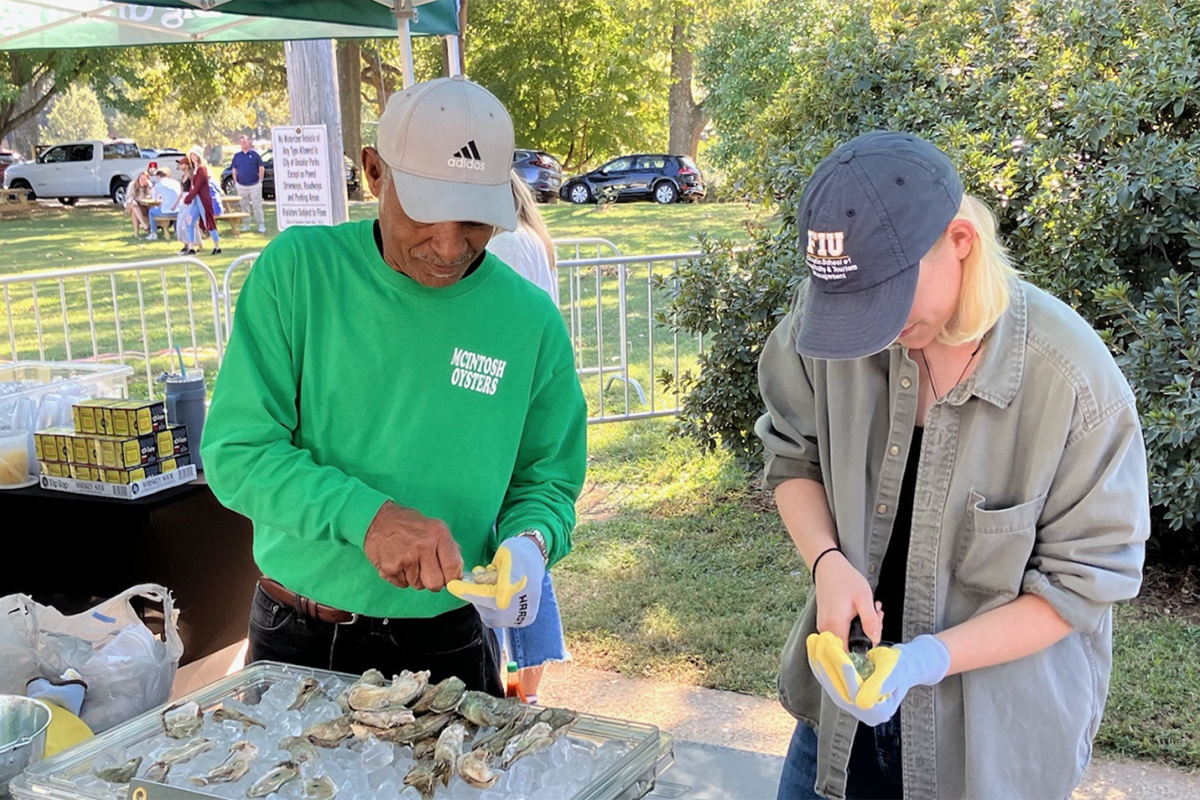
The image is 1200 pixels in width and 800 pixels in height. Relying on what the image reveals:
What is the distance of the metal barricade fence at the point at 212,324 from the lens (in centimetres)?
653

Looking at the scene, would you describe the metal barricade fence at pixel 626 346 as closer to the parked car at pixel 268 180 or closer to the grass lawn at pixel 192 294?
the grass lawn at pixel 192 294

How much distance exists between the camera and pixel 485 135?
1.92m

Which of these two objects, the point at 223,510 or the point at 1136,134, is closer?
the point at 223,510

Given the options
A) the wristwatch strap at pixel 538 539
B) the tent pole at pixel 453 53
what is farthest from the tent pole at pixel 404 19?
the wristwatch strap at pixel 538 539

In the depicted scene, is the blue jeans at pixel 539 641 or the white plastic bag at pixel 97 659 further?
the blue jeans at pixel 539 641

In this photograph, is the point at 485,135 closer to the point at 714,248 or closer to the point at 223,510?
the point at 223,510

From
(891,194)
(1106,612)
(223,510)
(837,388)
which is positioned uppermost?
(891,194)

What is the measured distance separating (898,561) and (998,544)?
0.72 feet

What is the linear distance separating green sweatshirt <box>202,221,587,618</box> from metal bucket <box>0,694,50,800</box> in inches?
17.8

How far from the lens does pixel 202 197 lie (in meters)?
17.4

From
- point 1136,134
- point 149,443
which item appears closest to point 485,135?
point 149,443

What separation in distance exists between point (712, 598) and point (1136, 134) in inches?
106

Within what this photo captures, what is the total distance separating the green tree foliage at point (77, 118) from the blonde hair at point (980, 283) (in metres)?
86.6

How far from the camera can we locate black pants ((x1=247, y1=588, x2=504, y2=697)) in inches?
80.6
